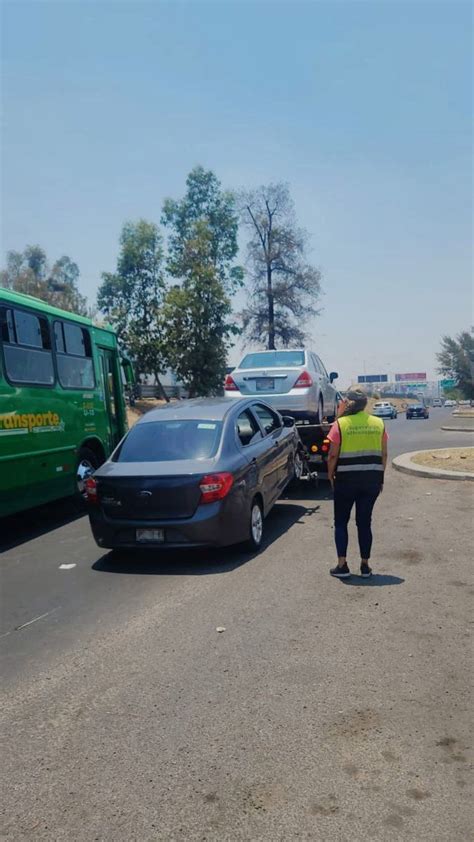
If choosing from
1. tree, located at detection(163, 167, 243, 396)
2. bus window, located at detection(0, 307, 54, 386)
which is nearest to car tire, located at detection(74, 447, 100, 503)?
bus window, located at detection(0, 307, 54, 386)

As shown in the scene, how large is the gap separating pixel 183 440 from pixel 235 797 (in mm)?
4837

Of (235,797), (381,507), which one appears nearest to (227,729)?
(235,797)

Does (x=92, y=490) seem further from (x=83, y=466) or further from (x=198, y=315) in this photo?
(x=198, y=315)

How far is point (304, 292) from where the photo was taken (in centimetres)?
4519

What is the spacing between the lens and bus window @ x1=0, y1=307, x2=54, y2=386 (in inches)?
341

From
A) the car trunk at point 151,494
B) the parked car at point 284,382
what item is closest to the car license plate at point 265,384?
the parked car at point 284,382

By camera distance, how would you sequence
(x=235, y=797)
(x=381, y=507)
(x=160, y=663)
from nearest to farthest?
1. (x=235, y=797)
2. (x=160, y=663)
3. (x=381, y=507)

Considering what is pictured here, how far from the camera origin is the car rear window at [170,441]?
7.32 meters

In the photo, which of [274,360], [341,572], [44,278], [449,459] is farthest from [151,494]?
[44,278]

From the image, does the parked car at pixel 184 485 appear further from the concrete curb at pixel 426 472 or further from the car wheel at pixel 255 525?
the concrete curb at pixel 426 472

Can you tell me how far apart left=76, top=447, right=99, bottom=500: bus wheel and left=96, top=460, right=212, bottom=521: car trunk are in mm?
3440

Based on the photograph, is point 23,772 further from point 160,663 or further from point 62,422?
point 62,422

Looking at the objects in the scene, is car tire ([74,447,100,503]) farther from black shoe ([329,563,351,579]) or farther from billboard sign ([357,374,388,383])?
billboard sign ([357,374,388,383])

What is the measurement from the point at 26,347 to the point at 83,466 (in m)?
2.48
